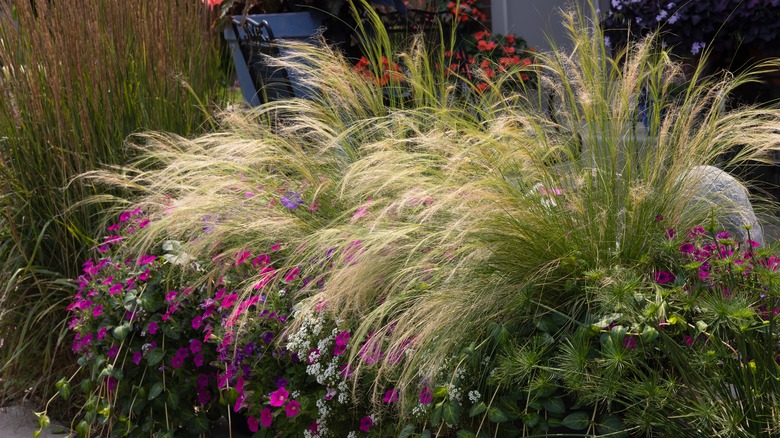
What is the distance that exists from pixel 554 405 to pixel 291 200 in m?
1.15

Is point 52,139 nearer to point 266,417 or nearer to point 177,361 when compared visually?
point 177,361

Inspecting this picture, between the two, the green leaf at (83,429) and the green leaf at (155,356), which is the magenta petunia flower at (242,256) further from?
the green leaf at (83,429)

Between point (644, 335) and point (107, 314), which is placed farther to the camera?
point (107, 314)

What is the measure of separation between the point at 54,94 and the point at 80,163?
0.29 m

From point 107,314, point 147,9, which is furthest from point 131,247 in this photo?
point 147,9

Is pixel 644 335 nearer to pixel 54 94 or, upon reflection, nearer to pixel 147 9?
pixel 54 94

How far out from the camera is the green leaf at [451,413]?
203 cm

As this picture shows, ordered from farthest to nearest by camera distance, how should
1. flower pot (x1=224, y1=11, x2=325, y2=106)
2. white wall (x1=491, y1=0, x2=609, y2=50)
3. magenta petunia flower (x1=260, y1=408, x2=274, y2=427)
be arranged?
white wall (x1=491, y1=0, x2=609, y2=50) < flower pot (x1=224, y1=11, x2=325, y2=106) < magenta petunia flower (x1=260, y1=408, x2=274, y2=427)

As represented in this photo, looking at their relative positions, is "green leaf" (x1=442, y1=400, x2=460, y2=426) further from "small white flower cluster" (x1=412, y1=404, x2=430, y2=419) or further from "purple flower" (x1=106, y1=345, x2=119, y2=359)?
"purple flower" (x1=106, y1=345, x2=119, y2=359)

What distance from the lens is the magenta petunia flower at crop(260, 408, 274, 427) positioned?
2545mm

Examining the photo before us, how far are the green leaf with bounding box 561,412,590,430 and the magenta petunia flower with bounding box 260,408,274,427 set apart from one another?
0.91m

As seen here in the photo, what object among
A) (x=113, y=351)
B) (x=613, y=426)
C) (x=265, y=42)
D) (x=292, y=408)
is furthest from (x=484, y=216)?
(x=265, y=42)

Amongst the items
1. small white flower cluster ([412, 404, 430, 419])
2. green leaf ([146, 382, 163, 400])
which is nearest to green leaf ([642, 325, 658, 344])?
small white flower cluster ([412, 404, 430, 419])

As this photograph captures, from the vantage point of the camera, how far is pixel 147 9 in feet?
11.9
